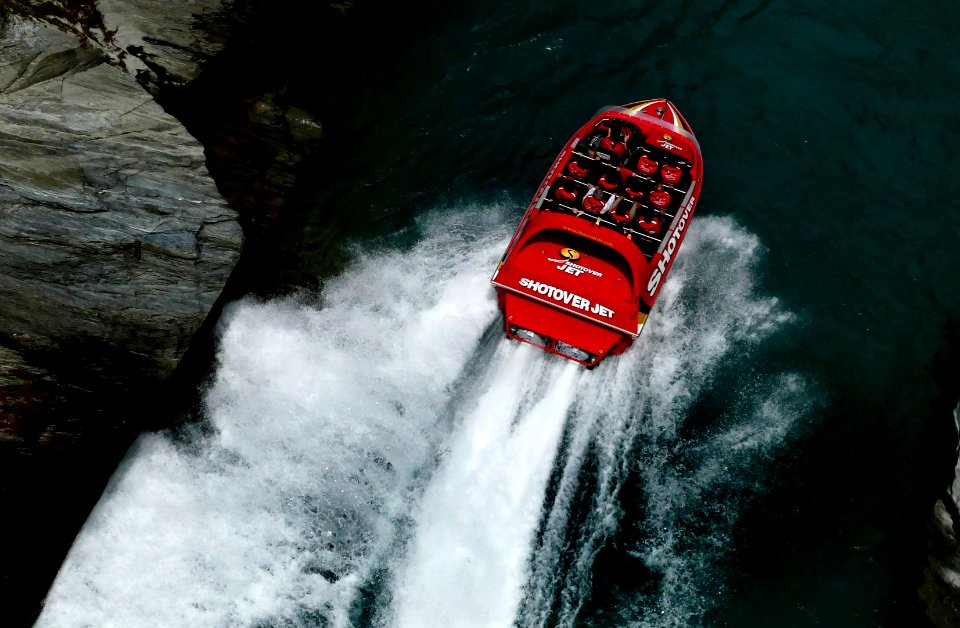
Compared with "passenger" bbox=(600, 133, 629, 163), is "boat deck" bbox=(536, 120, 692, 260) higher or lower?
lower

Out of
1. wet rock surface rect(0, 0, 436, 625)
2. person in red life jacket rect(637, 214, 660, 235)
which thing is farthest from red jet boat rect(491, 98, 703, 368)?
wet rock surface rect(0, 0, 436, 625)

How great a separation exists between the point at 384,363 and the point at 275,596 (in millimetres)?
4278

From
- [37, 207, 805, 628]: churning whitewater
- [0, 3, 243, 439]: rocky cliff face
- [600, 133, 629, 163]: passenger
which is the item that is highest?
[600, 133, 629, 163]: passenger

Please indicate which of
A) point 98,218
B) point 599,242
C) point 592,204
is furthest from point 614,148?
point 98,218

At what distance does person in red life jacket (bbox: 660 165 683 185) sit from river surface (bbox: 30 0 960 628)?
49.7 inches

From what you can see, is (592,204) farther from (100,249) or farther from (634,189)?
(100,249)

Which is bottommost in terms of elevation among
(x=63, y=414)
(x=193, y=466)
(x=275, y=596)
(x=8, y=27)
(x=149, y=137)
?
(x=275, y=596)

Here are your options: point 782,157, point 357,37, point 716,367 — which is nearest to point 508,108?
point 357,37

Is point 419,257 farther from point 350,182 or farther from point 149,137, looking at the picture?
point 149,137

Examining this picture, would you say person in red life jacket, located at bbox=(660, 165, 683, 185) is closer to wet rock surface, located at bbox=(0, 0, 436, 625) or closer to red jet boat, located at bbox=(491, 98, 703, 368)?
red jet boat, located at bbox=(491, 98, 703, 368)

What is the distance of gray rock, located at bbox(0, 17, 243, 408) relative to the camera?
1346 centimetres

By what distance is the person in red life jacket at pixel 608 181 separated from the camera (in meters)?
16.3

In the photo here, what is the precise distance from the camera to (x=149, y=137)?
47.6 ft

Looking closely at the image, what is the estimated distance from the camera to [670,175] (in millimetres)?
16594
